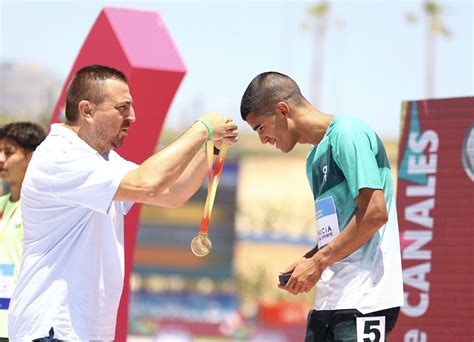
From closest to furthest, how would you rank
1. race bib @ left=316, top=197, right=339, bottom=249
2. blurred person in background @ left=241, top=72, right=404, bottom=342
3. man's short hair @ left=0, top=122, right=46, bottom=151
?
1. blurred person in background @ left=241, top=72, right=404, bottom=342
2. race bib @ left=316, top=197, right=339, bottom=249
3. man's short hair @ left=0, top=122, right=46, bottom=151

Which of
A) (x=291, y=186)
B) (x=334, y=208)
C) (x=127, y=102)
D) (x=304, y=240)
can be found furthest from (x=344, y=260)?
(x=291, y=186)

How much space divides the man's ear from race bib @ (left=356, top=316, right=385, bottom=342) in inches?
50.4

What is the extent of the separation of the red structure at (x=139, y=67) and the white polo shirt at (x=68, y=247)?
5.26 feet

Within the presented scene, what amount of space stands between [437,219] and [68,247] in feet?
7.80

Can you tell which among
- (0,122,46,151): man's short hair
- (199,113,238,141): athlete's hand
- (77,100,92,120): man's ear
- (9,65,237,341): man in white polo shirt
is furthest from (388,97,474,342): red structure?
(77,100,92,120): man's ear

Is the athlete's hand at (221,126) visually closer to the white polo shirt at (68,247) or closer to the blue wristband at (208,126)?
the blue wristband at (208,126)

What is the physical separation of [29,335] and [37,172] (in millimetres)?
591

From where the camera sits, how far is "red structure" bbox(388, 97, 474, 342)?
5094 mm

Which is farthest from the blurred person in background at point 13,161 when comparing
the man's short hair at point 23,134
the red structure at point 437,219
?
the red structure at point 437,219

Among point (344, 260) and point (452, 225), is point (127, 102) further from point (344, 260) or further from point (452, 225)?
point (452, 225)

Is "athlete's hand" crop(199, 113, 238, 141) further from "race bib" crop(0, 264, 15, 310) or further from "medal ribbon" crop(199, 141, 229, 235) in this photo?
"race bib" crop(0, 264, 15, 310)

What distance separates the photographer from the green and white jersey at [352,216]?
3.68 m

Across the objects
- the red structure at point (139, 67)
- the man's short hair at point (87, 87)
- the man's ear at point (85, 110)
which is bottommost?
the man's ear at point (85, 110)

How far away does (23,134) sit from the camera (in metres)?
5.19
